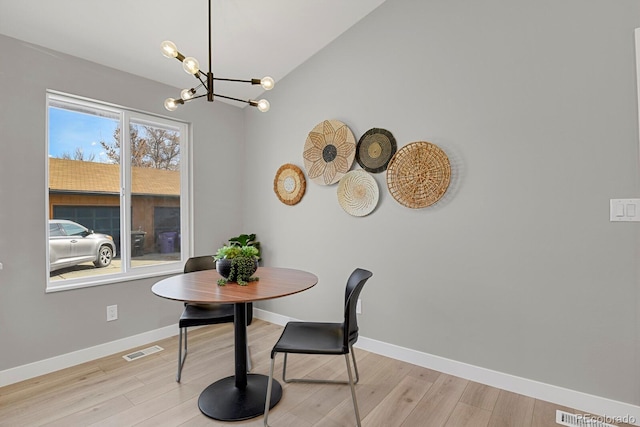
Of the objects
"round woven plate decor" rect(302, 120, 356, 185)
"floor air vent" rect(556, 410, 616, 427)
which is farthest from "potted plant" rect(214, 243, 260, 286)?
"floor air vent" rect(556, 410, 616, 427)

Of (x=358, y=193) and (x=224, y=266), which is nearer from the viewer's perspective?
(x=224, y=266)

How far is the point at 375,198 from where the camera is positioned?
107 inches

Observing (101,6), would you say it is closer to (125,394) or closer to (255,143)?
(255,143)

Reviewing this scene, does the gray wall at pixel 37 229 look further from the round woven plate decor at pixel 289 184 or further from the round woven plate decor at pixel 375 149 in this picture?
the round woven plate decor at pixel 375 149

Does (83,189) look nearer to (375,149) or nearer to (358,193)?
(358,193)

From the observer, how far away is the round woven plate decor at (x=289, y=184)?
127 inches

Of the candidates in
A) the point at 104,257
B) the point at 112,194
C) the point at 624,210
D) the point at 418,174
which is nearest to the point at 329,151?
the point at 418,174

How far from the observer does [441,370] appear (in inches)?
95.5

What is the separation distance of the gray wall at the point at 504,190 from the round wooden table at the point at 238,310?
0.93m

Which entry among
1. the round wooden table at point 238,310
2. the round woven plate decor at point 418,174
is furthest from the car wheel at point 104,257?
the round woven plate decor at point 418,174

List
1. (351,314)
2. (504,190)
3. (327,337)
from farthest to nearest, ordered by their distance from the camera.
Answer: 1. (504,190)
2. (327,337)
3. (351,314)

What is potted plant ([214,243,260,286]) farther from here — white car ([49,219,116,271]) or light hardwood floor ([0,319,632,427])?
white car ([49,219,116,271])

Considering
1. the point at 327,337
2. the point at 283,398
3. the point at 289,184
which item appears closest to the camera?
the point at 327,337

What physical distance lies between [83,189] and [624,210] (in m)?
3.77
